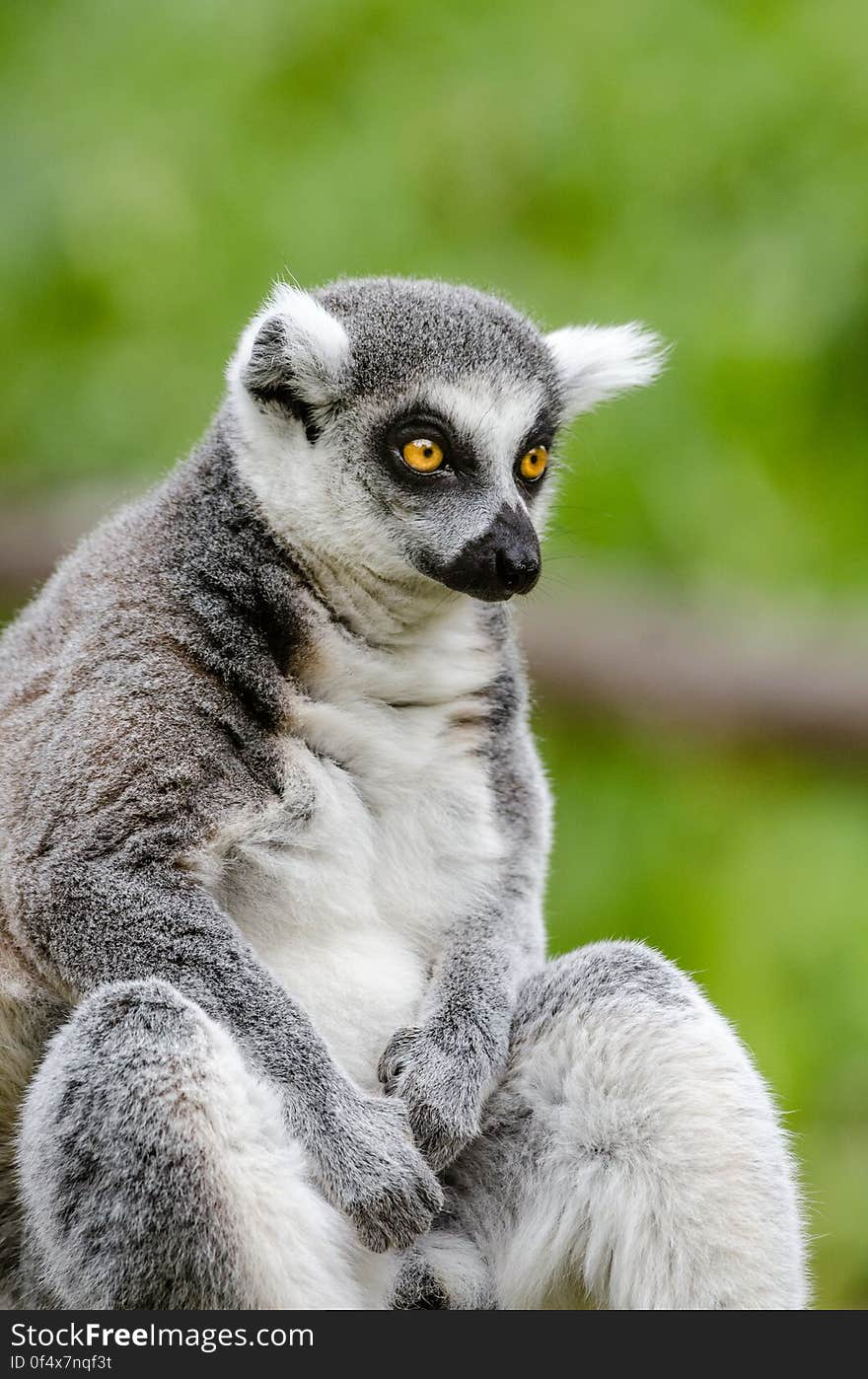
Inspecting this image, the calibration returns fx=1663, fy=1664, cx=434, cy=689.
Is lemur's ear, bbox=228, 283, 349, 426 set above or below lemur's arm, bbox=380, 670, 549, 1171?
above

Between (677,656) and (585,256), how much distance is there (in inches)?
89.5

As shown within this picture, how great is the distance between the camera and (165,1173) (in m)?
3.17

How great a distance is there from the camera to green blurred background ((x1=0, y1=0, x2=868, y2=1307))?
8.36 meters

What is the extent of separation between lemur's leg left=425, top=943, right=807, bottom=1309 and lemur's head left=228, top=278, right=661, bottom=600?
104cm

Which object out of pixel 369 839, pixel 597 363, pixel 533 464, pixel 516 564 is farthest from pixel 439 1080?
pixel 597 363

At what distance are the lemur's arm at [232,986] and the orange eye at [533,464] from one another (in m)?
1.49

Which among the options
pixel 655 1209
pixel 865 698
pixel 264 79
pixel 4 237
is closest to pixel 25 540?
pixel 4 237

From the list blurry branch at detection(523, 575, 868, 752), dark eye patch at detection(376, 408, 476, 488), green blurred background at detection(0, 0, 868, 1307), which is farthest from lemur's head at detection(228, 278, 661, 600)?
blurry branch at detection(523, 575, 868, 752)

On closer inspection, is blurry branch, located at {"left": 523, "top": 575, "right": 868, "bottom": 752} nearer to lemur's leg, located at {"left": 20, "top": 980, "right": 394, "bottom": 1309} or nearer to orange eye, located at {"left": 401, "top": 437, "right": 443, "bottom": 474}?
orange eye, located at {"left": 401, "top": 437, "right": 443, "bottom": 474}

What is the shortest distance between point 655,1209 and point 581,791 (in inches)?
224

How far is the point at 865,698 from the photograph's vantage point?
8.45 meters

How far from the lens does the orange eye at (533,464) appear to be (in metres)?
4.36

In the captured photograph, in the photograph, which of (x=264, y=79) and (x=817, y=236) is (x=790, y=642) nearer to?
(x=817, y=236)

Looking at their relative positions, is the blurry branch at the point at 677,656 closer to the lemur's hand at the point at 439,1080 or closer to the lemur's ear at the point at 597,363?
the lemur's ear at the point at 597,363
